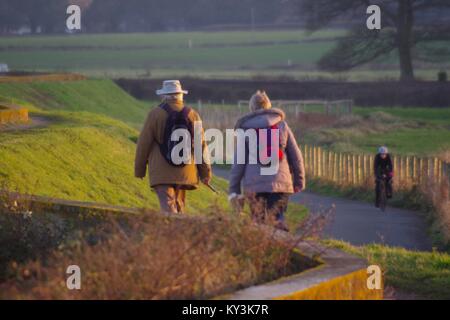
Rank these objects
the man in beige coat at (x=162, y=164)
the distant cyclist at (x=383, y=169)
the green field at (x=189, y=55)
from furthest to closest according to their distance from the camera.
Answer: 1. the green field at (x=189, y=55)
2. the distant cyclist at (x=383, y=169)
3. the man in beige coat at (x=162, y=164)

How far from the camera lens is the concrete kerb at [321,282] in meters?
7.16

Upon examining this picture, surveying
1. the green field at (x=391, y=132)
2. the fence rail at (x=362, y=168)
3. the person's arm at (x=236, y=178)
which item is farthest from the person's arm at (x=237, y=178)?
the green field at (x=391, y=132)

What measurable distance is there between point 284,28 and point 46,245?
119495 millimetres

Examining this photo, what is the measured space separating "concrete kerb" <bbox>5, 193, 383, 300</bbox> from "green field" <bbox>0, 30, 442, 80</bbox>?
219 feet

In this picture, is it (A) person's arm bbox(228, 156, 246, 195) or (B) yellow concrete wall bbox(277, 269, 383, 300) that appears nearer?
(B) yellow concrete wall bbox(277, 269, 383, 300)

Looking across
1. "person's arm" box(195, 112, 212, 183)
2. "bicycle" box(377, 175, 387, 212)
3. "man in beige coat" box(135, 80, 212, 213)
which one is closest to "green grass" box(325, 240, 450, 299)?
"person's arm" box(195, 112, 212, 183)

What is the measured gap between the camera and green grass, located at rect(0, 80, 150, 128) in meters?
37.0

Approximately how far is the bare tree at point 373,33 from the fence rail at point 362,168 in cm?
3817

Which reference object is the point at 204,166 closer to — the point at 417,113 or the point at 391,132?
the point at 391,132

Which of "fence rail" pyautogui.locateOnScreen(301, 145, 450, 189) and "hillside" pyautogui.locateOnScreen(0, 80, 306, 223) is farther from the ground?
"fence rail" pyautogui.locateOnScreen(301, 145, 450, 189)

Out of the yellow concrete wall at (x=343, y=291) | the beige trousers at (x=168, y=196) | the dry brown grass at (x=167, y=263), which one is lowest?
the yellow concrete wall at (x=343, y=291)

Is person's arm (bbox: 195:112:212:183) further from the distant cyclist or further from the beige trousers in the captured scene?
the distant cyclist

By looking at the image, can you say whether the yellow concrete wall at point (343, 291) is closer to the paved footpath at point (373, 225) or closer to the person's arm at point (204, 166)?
the person's arm at point (204, 166)

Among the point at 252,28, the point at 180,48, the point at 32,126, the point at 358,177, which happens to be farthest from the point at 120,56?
the point at 32,126
